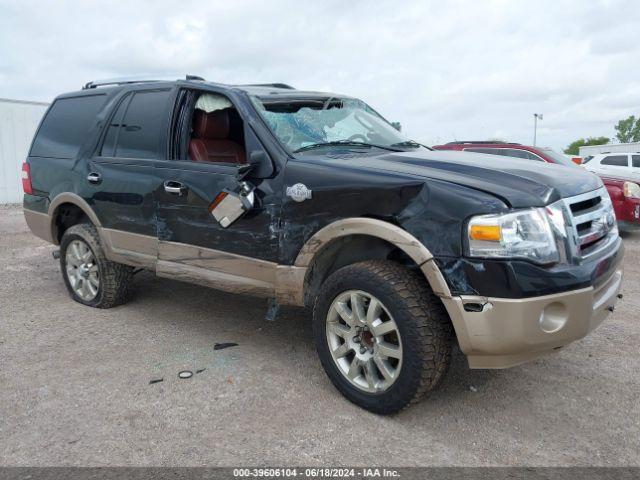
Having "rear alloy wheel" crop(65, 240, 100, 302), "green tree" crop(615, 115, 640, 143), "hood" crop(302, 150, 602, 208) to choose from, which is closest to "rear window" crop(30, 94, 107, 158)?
"rear alloy wheel" crop(65, 240, 100, 302)

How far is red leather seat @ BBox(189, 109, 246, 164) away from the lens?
432cm

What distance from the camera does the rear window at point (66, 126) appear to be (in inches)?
197

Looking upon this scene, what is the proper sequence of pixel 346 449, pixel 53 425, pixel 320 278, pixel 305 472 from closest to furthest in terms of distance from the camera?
pixel 305 472
pixel 346 449
pixel 53 425
pixel 320 278

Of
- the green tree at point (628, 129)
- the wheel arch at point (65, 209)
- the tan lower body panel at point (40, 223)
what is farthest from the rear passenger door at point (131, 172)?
the green tree at point (628, 129)

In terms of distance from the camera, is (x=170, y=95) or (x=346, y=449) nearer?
(x=346, y=449)

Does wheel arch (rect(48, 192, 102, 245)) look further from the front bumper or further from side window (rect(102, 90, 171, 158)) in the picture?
the front bumper

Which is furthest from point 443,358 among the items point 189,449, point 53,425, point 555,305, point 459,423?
point 53,425

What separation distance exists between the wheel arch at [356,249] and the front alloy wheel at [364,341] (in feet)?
0.97

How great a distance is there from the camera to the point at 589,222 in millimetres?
3121

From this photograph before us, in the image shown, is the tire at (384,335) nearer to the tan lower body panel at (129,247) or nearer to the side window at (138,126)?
the tan lower body panel at (129,247)

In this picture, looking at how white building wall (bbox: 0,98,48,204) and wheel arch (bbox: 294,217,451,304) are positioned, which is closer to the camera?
wheel arch (bbox: 294,217,451,304)

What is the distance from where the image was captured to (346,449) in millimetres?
2793

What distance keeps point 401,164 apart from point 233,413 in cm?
173

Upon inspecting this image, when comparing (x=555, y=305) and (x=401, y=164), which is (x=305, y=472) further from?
(x=401, y=164)
